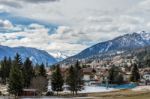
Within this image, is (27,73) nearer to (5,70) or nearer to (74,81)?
(74,81)

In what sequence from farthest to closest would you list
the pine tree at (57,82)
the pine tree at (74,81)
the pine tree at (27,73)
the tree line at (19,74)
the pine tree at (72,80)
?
the pine tree at (27,73)
the pine tree at (74,81)
the pine tree at (72,80)
the pine tree at (57,82)
the tree line at (19,74)

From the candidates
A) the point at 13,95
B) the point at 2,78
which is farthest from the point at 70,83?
the point at 2,78

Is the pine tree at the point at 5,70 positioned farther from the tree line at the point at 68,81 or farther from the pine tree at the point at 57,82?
the pine tree at the point at 57,82

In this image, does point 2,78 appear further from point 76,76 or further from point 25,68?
point 76,76

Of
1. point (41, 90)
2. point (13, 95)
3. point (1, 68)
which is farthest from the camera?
point (1, 68)

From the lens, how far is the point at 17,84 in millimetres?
119562

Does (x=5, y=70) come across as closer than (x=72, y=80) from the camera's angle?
No

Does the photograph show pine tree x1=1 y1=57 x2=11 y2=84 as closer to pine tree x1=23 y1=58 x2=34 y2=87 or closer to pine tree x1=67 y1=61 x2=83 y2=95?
pine tree x1=23 y1=58 x2=34 y2=87

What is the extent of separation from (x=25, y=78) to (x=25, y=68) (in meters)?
7.19

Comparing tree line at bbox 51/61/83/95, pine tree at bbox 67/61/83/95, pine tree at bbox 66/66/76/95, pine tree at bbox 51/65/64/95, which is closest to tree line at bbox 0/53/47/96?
pine tree at bbox 51/65/64/95


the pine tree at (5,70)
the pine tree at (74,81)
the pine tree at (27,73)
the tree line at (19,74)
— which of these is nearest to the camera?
the tree line at (19,74)

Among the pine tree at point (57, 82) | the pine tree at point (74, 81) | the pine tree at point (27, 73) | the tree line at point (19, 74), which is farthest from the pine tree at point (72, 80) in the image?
the pine tree at point (27, 73)

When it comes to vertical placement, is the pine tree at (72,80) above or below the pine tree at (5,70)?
below

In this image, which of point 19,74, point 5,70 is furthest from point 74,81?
point 5,70
